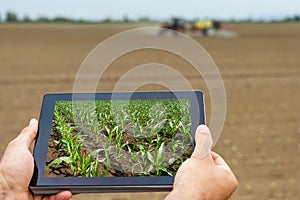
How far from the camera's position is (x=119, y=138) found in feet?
4.50

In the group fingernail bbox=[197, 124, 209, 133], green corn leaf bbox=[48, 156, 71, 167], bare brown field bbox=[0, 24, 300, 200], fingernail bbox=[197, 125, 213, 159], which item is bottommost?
bare brown field bbox=[0, 24, 300, 200]

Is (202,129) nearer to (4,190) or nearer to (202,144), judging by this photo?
(202,144)

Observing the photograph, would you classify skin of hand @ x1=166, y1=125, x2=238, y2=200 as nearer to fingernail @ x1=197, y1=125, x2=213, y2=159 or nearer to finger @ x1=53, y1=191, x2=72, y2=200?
fingernail @ x1=197, y1=125, x2=213, y2=159

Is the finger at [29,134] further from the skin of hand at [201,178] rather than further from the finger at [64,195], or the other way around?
the skin of hand at [201,178]

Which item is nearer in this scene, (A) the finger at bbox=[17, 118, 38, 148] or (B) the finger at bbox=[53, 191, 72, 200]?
(B) the finger at bbox=[53, 191, 72, 200]

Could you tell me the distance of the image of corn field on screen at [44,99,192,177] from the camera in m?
1.28

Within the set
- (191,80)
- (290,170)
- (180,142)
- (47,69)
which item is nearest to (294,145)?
(290,170)

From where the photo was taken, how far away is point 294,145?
543cm

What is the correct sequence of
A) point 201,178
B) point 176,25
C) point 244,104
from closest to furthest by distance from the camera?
1. point 201,178
2. point 244,104
3. point 176,25

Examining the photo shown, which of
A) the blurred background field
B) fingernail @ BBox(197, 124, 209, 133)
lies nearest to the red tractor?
the blurred background field

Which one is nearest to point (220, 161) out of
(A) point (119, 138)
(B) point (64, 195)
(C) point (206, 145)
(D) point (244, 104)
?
(C) point (206, 145)

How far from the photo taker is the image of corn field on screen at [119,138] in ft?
4.21

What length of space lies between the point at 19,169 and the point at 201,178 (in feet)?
1.55

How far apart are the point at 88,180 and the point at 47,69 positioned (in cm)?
1168
